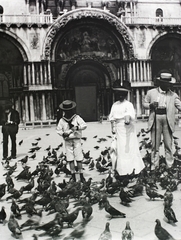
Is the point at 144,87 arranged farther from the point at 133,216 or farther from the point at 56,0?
the point at 133,216

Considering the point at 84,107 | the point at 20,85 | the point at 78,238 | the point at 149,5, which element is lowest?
the point at 78,238

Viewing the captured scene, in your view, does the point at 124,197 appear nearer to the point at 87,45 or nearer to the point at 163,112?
the point at 163,112

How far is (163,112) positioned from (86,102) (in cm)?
1863

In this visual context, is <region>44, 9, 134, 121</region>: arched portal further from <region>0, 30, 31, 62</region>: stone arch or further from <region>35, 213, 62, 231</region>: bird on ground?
<region>35, 213, 62, 231</region>: bird on ground

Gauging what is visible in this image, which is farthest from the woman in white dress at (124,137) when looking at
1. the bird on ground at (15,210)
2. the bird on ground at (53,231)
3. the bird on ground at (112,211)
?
the bird on ground at (53,231)

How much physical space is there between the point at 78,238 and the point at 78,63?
21052 millimetres

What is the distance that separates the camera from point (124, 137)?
6645 millimetres

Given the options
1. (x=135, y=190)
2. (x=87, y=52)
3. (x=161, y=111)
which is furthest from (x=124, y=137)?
(x=87, y=52)

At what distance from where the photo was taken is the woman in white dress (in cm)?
654

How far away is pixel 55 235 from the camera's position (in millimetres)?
4078

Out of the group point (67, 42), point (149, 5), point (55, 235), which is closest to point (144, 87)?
point (67, 42)

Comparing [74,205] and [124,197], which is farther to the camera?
[74,205]

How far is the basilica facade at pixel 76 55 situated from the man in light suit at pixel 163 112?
14674 millimetres

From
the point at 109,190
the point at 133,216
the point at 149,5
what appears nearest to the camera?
the point at 133,216
